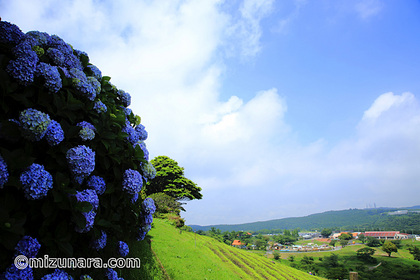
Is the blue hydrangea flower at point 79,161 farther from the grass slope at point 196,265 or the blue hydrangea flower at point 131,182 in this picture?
the grass slope at point 196,265

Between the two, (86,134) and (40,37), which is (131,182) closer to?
(86,134)

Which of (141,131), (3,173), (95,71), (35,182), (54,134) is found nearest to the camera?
(3,173)

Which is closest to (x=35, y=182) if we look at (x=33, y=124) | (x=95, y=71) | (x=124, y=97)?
(x=33, y=124)

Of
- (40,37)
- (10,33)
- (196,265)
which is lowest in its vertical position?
(196,265)

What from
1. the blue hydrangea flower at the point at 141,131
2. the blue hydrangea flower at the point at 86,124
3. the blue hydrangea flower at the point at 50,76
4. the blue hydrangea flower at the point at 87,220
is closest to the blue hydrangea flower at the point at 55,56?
the blue hydrangea flower at the point at 50,76

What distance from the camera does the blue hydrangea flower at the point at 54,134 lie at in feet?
7.06

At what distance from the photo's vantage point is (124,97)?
12.6 ft

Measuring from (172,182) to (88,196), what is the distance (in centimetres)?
1920

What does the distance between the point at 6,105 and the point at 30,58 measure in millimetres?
518

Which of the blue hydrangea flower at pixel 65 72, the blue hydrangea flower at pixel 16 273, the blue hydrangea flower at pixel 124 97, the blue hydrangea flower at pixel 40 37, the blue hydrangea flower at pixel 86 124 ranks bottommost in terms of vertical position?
the blue hydrangea flower at pixel 16 273

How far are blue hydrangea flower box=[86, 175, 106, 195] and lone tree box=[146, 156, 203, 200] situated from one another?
60.0 ft

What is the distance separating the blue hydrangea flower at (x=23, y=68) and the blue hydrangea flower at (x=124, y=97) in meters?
1.55

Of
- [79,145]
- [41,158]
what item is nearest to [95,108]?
[79,145]

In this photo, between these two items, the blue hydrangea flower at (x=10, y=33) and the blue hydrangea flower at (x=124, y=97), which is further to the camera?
the blue hydrangea flower at (x=124, y=97)
